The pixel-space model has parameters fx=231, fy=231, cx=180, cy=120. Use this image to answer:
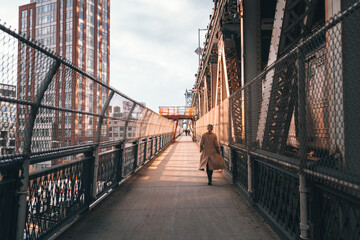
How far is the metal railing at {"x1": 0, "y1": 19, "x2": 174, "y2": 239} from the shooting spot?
214cm

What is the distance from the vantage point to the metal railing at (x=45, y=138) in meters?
2.14

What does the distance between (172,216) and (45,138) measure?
225cm

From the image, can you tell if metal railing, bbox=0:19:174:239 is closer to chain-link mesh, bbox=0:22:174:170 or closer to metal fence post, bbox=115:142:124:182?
chain-link mesh, bbox=0:22:174:170

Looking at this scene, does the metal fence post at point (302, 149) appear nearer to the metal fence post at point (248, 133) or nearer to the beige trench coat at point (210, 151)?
the metal fence post at point (248, 133)

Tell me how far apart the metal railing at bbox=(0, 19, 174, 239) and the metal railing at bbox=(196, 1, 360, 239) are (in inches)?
107

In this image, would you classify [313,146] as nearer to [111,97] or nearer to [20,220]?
[20,220]

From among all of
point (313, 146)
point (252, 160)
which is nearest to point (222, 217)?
point (252, 160)

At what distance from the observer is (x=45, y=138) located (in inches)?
110

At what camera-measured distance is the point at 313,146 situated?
90.0 inches

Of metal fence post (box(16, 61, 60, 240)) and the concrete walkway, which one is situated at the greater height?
metal fence post (box(16, 61, 60, 240))

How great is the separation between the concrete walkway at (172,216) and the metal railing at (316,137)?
1.64 ft

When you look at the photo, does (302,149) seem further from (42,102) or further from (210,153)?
(210,153)

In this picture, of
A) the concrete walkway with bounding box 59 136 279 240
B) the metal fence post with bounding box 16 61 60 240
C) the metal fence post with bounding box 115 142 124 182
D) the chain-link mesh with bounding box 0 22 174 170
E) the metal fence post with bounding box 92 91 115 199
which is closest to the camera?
the chain-link mesh with bounding box 0 22 174 170

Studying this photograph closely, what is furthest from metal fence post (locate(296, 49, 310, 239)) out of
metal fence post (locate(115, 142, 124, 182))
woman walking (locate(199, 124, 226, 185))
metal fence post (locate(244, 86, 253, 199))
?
metal fence post (locate(115, 142, 124, 182))
